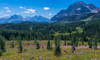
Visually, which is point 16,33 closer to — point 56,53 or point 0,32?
point 0,32

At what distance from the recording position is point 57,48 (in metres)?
22.6

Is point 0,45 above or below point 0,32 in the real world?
below

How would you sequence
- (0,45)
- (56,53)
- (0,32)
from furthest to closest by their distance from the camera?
(0,32) → (0,45) → (56,53)

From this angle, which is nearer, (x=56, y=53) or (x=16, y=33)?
(x=56, y=53)

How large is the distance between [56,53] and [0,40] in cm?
3259

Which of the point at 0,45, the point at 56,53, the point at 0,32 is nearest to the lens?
the point at 56,53

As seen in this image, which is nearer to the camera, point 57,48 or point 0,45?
point 57,48

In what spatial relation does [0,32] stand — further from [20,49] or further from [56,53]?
[56,53]

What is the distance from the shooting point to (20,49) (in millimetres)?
43625

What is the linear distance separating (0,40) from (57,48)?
32.4 meters

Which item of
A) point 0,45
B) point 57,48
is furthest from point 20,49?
point 57,48

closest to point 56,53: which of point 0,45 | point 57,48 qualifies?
point 57,48

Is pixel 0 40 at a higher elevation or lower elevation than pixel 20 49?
higher

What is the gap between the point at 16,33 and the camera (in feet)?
585
